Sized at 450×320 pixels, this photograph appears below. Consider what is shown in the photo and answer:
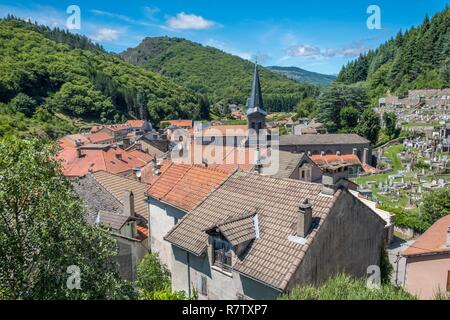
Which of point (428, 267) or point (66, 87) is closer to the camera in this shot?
point (428, 267)

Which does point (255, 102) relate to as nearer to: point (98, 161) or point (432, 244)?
point (98, 161)

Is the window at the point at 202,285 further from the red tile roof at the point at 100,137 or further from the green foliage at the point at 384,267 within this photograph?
the red tile roof at the point at 100,137

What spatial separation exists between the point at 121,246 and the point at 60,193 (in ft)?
29.7

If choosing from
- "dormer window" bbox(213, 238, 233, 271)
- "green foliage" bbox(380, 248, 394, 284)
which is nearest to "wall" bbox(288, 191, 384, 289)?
"green foliage" bbox(380, 248, 394, 284)

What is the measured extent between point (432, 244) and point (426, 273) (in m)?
1.70

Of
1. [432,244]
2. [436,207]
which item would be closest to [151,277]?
[432,244]

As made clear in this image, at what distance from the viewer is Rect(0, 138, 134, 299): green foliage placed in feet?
28.0

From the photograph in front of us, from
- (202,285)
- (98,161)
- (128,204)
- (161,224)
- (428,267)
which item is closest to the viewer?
(202,285)

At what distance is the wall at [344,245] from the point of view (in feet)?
Answer: 35.9

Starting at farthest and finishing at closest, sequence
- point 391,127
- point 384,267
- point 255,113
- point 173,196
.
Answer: point 391,127
point 255,113
point 173,196
point 384,267

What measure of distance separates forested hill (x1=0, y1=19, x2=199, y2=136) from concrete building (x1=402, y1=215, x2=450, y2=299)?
82768 mm

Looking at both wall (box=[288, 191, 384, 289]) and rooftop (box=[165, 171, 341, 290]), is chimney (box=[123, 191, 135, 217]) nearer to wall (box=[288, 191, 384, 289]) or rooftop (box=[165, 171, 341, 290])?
rooftop (box=[165, 171, 341, 290])

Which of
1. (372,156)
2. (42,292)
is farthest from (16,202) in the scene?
(372,156)

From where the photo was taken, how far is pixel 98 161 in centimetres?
3959
